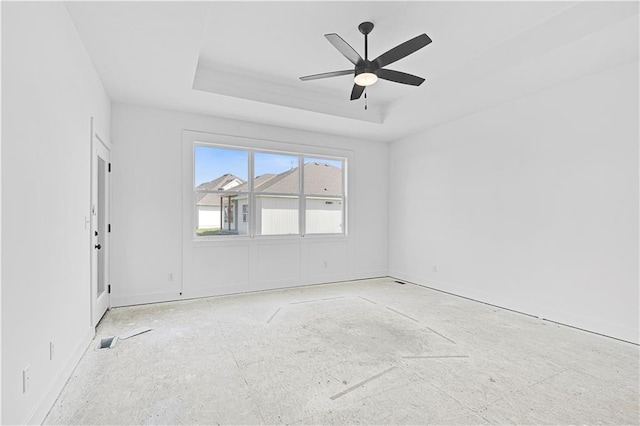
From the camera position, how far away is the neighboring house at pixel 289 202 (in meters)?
5.11

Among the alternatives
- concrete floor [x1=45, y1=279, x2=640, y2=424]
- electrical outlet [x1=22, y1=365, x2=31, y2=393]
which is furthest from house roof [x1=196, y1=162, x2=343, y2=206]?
electrical outlet [x1=22, y1=365, x2=31, y2=393]

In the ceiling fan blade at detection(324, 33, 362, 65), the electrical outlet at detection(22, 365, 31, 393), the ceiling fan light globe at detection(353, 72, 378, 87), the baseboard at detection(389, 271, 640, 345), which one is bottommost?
the baseboard at detection(389, 271, 640, 345)

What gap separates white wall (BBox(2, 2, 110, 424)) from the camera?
159cm

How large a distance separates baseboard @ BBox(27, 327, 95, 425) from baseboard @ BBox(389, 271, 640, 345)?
182 inches

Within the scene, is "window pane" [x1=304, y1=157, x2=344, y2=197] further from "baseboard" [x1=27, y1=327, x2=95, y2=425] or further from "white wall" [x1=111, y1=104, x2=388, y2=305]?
"baseboard" [x1=27, y1=327, x2=95, y2=425]

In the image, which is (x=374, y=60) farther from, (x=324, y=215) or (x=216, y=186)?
(x=324, y=215)

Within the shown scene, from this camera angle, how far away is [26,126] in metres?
1.76

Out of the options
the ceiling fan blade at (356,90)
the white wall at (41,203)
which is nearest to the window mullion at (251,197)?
the ceiling fan blade at (356,90)

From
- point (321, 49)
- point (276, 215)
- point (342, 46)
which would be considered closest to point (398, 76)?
point (342, 46)

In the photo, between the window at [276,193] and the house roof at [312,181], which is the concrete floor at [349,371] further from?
the house roof at [312,181]

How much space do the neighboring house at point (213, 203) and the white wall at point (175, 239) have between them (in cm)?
25

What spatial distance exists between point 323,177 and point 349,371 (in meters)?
3.83

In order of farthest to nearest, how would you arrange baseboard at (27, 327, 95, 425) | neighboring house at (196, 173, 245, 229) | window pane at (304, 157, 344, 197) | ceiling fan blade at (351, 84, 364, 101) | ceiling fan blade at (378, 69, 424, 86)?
1. window pane at (304, 157, 344, 197)
2. neighboring house at (196, 173, 245, 229)
3. ceiling fan blade at (351, 84, 364, 101)
4. ceiling fan blade at (378, 69, 424, 86)
5. baseboard at (27, 327, 95, 425)

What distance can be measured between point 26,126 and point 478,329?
405 cm
